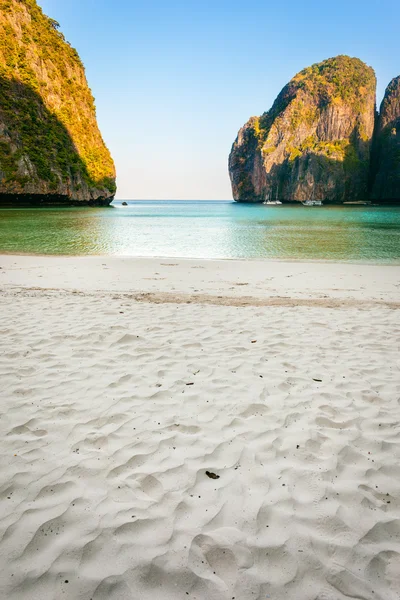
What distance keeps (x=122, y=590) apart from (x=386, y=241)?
30223mm

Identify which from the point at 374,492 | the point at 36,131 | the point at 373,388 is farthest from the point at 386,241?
the point at 36,131

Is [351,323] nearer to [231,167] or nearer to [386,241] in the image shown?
[386,241]

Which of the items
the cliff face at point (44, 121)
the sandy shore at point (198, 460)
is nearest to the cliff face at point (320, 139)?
the cliff face at point (44, 121)

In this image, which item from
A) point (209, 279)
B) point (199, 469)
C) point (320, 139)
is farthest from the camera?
point (320, 139)

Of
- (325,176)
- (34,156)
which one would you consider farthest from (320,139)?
(34,156)

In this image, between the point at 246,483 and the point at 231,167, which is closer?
the point at 246,483

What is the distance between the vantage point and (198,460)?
2.90 m

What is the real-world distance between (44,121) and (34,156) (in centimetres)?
1162

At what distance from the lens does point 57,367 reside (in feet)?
15.0

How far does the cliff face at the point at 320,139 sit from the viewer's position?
130625 millimetres

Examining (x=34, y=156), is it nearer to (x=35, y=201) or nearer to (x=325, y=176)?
(x=35, y=201)

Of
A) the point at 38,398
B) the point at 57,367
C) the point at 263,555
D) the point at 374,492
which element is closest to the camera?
the point at 263,555

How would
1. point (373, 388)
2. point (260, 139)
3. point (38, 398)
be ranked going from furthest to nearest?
point (260, 139)
point (373, 388)
point (38, 398)

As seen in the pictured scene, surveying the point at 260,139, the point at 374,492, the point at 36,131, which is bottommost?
the point at 374,492
